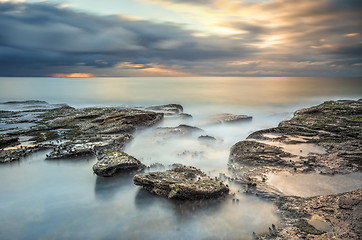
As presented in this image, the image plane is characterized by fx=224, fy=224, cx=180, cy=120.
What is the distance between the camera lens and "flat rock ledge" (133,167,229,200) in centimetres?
1052

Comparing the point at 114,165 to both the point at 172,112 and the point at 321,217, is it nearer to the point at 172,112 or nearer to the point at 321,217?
the point at 321,217

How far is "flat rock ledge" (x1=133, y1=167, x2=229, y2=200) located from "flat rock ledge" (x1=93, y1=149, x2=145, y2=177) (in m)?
2.10

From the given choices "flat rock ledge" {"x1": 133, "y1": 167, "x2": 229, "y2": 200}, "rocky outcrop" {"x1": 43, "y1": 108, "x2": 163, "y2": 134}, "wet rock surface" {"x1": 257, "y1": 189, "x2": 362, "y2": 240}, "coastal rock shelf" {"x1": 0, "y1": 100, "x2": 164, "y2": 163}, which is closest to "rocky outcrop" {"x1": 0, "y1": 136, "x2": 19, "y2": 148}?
"coastal rock shelf" {"x1": 0, "y1": 100, "x2": 164, "y2": 163}

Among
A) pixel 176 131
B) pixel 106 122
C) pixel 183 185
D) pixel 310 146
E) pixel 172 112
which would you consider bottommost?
pixel 183 185

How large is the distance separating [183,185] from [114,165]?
4.95m

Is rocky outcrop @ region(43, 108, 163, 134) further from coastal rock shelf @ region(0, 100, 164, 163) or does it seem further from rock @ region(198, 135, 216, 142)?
rock @ region(198, 135, 216, 142)

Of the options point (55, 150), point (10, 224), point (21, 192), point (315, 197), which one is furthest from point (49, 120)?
point (315, 197)

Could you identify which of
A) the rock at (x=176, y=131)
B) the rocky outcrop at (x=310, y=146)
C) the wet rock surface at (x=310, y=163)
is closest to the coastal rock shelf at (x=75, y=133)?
the rock at (x=176, y=131)

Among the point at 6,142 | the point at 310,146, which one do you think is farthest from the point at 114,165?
the point at 310,146

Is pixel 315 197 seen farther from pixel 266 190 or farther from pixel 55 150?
pixel 55 150

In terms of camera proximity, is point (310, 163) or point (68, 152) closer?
point (310, 163)

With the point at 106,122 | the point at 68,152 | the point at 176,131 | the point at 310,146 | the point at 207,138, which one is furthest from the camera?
the point at 106,122

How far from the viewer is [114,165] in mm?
13406

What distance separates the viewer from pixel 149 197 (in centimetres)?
1125
